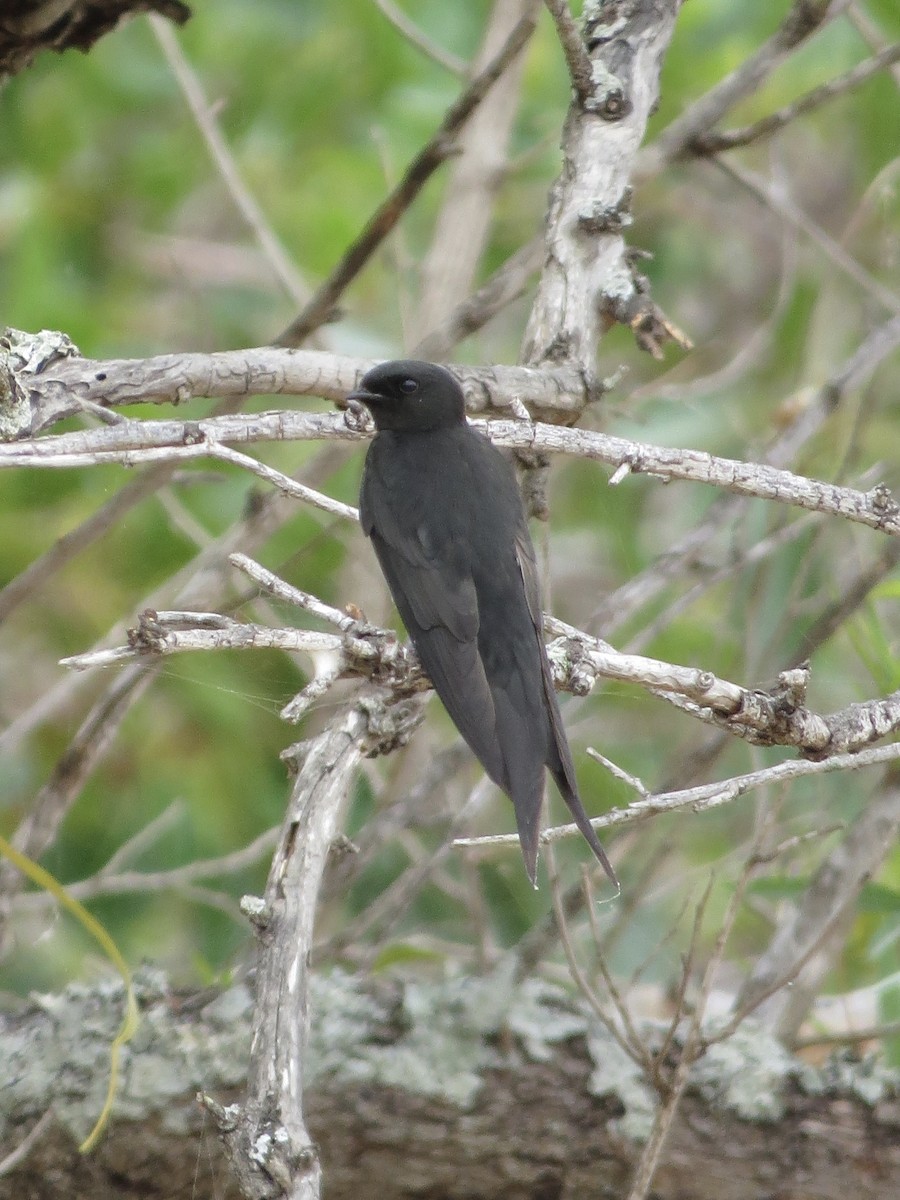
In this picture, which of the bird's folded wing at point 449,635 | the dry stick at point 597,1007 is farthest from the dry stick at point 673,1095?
the bird's folded wing at point 449,635

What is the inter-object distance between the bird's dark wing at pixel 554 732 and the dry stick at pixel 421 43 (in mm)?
2426

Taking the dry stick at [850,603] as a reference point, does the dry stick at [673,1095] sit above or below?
below

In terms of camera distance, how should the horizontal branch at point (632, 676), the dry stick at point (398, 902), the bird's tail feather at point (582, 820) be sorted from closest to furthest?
the horizontal branch at point (632, 676) → the bird's tail feather at point (582, 820) → the dry stick at point (398, 902)

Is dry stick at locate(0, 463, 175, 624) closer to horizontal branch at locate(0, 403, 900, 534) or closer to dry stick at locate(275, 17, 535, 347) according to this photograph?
dry stick at locate(275, 17, 535, 347)

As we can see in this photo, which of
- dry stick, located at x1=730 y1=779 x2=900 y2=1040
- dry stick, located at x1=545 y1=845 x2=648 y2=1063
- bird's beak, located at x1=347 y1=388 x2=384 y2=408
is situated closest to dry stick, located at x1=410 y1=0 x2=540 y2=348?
bird's beak, located at x1=347 y1=388 x2=384 y2=408

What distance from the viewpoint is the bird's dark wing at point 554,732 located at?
2545 millimetres

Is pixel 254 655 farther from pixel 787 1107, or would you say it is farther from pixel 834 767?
pixel 787 1107

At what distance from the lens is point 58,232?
5.56 metres

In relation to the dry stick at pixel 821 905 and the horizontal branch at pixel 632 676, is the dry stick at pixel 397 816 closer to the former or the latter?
the dry stick at pixel 821 905

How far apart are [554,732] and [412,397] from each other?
2.87ft

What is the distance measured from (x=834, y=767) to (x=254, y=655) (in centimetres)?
107

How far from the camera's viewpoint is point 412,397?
3.38 m

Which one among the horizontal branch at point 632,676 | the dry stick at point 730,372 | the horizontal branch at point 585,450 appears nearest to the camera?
the horizontal branch at point 632,676

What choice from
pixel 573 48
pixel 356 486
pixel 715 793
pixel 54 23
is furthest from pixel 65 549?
pixel 715 793
